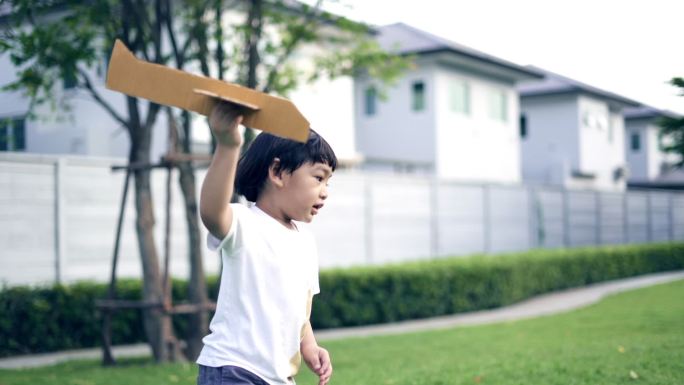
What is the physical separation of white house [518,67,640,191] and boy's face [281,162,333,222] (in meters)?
34.5

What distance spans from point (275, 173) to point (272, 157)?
6 cm

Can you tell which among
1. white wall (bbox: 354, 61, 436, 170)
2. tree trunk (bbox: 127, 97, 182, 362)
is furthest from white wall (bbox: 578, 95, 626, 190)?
tree trunk (bbox: 127, 97, 182, 362)

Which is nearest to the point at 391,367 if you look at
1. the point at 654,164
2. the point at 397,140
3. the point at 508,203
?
the point at 508,203

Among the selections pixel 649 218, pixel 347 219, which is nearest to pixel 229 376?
pixel 347 219

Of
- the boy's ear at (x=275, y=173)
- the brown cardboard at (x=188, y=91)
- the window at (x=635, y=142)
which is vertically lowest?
the boy's ear at (x=275, y=173)

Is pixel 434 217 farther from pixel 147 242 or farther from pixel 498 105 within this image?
pixel 498 105

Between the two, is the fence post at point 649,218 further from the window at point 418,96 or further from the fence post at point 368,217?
the fence post at point 368,217

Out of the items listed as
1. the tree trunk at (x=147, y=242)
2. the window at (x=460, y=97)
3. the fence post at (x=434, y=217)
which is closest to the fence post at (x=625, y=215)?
the window at (x=460, y=97)

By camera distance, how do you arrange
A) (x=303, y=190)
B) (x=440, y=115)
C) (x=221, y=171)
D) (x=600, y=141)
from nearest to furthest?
(x=221, y=171) → (x=303, y=190) → (x=440, y=115) → (x=600, y=141)

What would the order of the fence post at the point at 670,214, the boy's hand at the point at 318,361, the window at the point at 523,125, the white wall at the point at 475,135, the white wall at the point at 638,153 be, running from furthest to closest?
the white wall at the point at 638,153
the window at the point at 523,125
the fence post at the point at 670,214
the white wall at the point at 475,135
the boy's hand at the point at 318,361

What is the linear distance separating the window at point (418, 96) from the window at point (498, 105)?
146 inches

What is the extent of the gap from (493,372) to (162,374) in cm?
326

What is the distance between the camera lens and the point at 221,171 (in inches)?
97.7

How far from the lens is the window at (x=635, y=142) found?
47.8m
